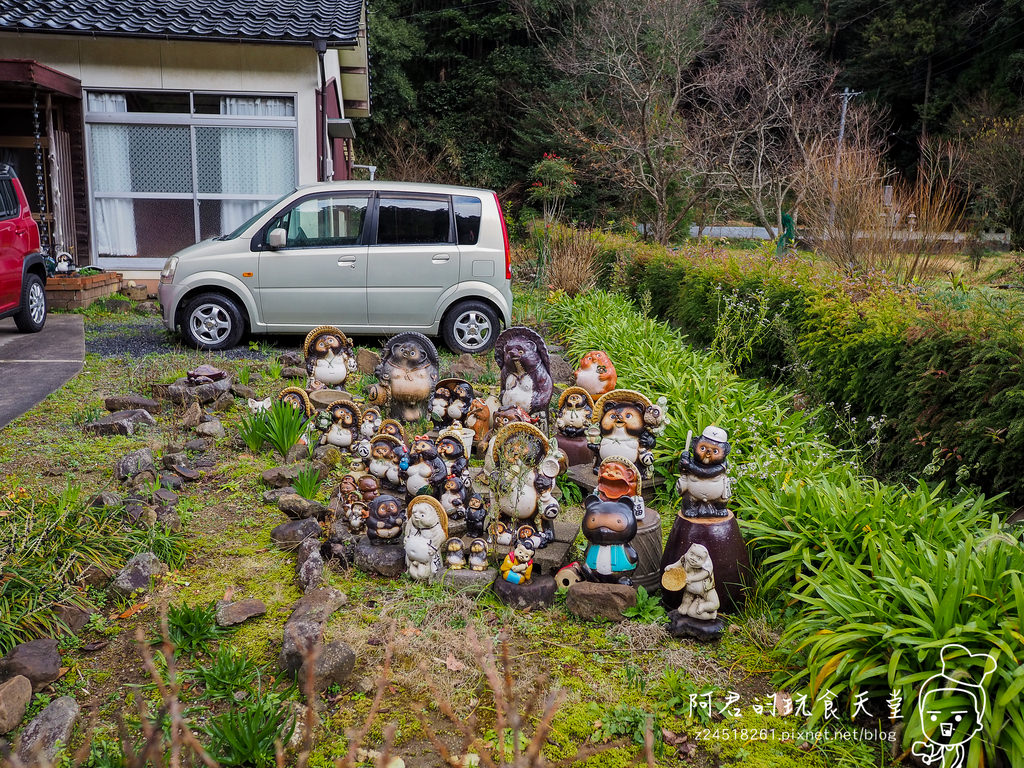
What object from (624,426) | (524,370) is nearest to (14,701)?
(624,426)

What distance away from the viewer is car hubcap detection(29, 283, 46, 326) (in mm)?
8750

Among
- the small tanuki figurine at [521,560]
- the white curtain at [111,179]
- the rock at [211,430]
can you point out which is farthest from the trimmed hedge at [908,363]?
the white curtain at [111,179]

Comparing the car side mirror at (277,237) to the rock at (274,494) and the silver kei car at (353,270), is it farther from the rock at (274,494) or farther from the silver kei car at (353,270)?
the rock at (274,494)

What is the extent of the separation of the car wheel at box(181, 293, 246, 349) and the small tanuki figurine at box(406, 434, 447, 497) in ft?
16.5

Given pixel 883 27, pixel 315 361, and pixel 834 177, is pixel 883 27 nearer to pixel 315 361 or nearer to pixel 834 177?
pixel 834 177

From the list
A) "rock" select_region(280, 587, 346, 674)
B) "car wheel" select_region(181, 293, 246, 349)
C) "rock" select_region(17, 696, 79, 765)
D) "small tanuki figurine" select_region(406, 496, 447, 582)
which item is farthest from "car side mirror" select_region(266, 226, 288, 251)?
"rock" select_region(17, 696, 79, 765)

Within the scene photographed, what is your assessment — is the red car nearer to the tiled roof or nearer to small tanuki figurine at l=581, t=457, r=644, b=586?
the tiled roof

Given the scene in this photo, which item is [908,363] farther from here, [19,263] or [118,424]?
[19,263]

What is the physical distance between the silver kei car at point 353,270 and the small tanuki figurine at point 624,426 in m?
4.24

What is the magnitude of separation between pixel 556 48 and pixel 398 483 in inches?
930

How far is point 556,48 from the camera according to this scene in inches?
969

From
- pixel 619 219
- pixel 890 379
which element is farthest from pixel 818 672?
pixel 619 219

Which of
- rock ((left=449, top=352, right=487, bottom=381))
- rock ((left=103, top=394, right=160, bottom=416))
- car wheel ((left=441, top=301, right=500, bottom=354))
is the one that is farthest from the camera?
car wheel ((left=441, top=301, right=500, bottom=354))

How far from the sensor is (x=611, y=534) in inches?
130
